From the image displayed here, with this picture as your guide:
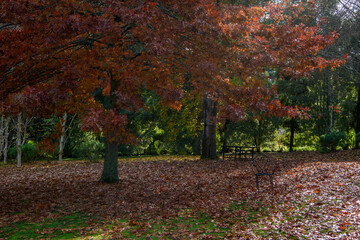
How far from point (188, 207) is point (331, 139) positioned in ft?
39.3

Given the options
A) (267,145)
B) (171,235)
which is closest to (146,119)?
(267,145)

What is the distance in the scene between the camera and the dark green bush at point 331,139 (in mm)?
15960

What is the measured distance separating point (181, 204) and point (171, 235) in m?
2.02

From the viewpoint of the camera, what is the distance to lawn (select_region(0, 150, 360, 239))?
211 inches

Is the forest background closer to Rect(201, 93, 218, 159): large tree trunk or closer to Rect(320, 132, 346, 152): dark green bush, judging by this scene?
Rect(320, 132, 346, 152): dark green bush

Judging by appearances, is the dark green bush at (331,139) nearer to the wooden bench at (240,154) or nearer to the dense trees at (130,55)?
the wooden bench at (240,154)

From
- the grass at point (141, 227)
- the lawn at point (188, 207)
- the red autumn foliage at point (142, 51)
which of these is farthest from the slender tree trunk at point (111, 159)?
the grass at point (141, 227)

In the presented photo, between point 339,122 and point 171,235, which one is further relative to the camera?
point 339,122

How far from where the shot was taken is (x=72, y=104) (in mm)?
8938

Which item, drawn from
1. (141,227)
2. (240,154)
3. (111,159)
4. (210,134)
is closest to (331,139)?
(240,154)

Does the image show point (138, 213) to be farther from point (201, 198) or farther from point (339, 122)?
point (339, 122)

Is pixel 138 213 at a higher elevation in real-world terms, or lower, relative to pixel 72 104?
lower

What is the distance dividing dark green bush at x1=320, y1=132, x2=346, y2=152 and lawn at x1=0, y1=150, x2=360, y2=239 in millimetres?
6178

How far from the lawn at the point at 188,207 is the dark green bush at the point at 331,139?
618cm
